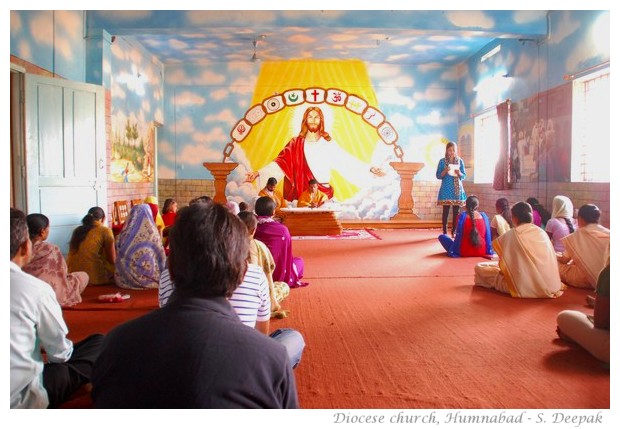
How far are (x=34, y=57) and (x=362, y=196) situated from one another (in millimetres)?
6702

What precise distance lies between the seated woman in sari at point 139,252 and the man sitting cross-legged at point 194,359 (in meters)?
3.24

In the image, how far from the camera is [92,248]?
4.44 metres

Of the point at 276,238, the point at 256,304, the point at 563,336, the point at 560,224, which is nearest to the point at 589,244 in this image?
the point at 560,224

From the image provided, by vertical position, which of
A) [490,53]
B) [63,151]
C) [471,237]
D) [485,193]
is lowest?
[471,237]

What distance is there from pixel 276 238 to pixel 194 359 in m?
3.13

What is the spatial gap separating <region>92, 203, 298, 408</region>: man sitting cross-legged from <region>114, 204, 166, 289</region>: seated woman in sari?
128 inches

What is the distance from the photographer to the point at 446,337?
3037 millimetres

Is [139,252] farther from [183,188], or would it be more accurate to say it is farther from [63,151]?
[183,188]

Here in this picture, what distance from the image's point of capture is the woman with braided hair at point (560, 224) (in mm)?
5316

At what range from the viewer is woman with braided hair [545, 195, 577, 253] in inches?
209

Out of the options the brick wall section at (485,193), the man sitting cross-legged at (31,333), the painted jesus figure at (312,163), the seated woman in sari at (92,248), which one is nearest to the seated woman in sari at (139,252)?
the seated woman in sari at (92,248)

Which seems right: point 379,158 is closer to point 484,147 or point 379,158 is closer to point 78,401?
point 484,147

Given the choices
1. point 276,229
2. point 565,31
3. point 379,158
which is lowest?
point 276,229
